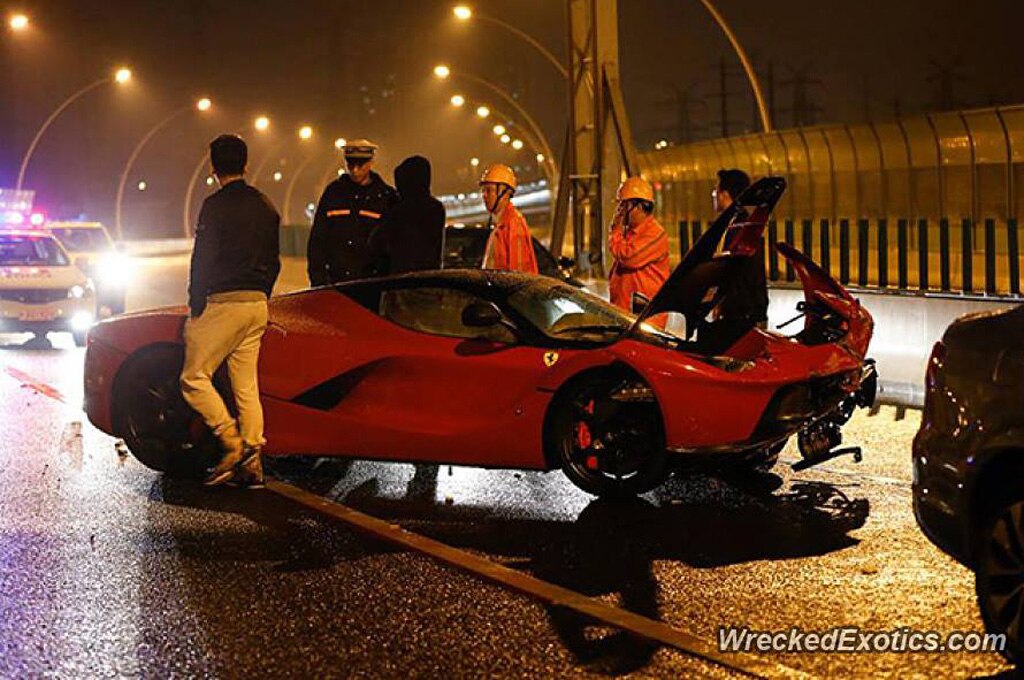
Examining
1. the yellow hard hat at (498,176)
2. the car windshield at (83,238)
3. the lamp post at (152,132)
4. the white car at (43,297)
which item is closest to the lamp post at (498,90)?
the lamp post at (152,132)

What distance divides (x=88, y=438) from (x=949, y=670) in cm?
741

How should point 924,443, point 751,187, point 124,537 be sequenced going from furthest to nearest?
point 751,187 < point 124,537 < point 924,443

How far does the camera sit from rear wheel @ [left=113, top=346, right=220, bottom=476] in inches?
366

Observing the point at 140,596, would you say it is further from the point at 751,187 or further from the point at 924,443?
the point at 751,187

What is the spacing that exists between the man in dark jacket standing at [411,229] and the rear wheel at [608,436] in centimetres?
273

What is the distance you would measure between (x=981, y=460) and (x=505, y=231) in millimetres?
6147

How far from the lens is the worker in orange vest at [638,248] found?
1119cm

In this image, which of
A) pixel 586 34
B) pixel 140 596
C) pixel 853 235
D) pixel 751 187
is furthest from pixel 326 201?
pixel 586 34

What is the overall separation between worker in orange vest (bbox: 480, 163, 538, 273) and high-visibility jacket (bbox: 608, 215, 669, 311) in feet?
2.02

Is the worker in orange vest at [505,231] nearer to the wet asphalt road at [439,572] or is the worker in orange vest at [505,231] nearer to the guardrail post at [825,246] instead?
the wet asphalt road at [439,572]

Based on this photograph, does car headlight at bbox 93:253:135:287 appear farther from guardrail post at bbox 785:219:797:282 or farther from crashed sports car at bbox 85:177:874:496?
crashed sports car at bbox 85:177:874:496

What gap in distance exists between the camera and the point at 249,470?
8.86 metres

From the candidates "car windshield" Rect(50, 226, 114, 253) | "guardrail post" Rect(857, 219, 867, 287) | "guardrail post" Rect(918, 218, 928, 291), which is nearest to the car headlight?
"car windshield" Rect(50, 226, 114, 253)

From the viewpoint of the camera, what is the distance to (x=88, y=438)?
11320 mm
